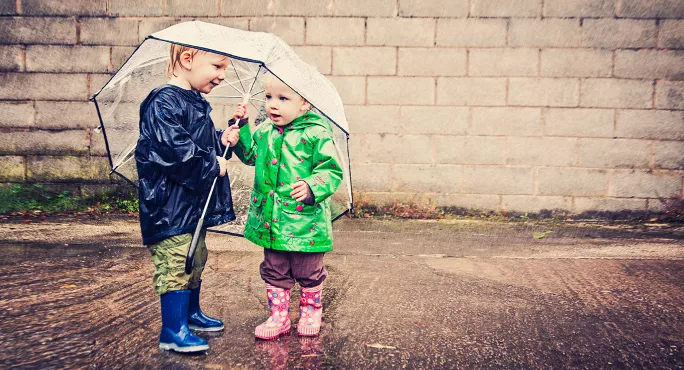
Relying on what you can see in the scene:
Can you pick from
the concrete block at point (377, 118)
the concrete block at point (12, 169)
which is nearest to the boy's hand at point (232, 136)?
the concrete block at point (377, 118)

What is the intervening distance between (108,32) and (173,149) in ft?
12.9

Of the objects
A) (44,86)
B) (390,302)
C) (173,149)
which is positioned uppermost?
(44,86)

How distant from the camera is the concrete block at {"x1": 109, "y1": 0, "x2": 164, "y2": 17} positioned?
5969 millimetres

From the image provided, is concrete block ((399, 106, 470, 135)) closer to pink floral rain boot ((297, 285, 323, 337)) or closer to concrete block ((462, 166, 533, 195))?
concrete block ((462, 166, 533, 195))

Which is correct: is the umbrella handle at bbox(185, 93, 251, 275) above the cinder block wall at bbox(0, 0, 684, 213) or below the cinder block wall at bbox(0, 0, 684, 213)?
below

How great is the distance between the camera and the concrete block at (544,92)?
19.1 ft

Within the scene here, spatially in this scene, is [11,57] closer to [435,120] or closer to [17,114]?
[17,114]

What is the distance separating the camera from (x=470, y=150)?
5949 millimetres

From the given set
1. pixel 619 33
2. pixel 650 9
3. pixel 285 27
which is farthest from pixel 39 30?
pixel 650 9

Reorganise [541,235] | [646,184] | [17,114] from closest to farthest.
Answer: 1. [541,235]
2. [646,184]
3. [17,114]

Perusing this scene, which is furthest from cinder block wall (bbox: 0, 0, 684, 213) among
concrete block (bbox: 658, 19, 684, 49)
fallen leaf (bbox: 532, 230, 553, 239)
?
fallen leaf (bbox: 532, 230, 553, 239)

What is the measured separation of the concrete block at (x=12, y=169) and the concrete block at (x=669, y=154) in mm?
6017

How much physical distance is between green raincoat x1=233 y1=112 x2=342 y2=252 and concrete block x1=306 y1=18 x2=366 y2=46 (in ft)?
10.2

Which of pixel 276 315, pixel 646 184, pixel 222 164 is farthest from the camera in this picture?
pixel 646 184
